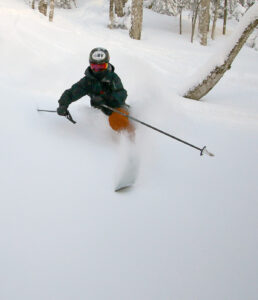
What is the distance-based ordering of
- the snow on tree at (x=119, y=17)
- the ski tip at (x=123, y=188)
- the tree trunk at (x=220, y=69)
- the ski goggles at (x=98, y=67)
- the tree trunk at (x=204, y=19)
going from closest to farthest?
the ski tip at (x=123, y=188)
the ski goggles at (x=98, y=67)
the tree trunk at (x=220, y=69)
the snow on tree at (x=119, y=17)
the tree trunk at (x=204, y=19)

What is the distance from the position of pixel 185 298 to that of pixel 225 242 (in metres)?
0.67

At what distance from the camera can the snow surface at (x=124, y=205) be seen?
182cm

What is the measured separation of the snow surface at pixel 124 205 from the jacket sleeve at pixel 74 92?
1.31 feet

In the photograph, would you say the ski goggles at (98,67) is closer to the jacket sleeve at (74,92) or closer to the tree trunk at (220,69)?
the jacket sleeve at (74,92)

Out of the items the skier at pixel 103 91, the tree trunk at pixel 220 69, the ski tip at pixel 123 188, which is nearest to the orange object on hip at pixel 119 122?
the skier at pixel 103 91

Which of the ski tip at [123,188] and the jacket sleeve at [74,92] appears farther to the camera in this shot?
the jacket sleeve at [74,92]

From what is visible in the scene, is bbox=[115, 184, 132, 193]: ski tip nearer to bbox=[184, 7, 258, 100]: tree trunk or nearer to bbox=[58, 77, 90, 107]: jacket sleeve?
bbox=[58, 77, 90, 107]: jacket sleeve

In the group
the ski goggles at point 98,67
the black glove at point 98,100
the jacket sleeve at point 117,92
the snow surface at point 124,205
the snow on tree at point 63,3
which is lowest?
the snow surface at point 124,205

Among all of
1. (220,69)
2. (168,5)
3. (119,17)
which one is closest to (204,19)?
(168,5)

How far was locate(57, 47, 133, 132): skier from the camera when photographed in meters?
3.62

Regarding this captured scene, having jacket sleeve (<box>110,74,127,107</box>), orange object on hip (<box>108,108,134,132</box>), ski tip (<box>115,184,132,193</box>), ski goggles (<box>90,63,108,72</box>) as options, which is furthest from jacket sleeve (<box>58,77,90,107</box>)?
ski tip (<box>115,184,132,193</box>)

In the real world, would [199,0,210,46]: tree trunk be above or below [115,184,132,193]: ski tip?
above

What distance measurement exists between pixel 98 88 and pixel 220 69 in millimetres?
3018

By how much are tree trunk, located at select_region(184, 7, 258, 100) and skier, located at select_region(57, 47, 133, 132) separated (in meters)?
2.64
